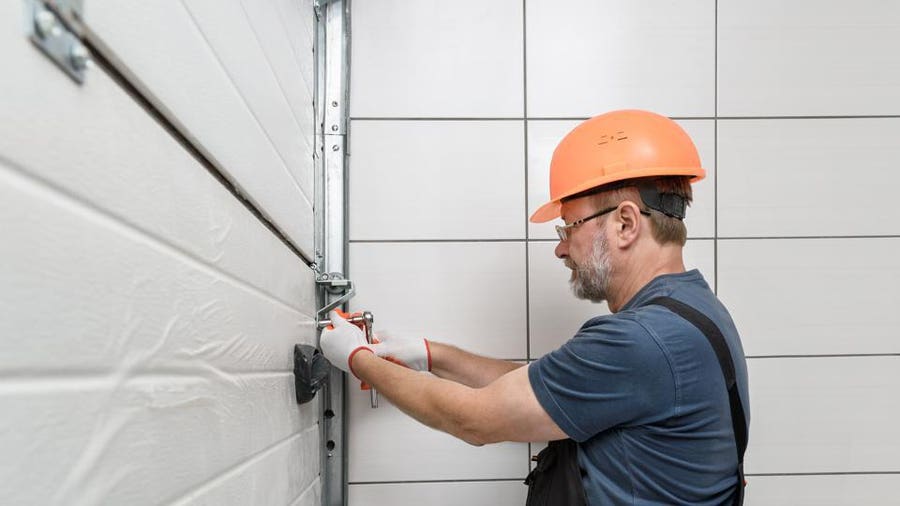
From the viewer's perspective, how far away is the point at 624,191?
4.44ft

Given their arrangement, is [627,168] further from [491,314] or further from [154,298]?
[154,298]

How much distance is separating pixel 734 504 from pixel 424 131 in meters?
1.23

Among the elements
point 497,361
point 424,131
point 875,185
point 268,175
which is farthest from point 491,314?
point 875,185

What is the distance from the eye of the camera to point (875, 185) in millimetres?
1868

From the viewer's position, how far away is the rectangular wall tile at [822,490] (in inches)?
70.7

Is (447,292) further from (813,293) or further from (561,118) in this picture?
(813,293)

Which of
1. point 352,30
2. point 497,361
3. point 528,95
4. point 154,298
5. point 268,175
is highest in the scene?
point 352,30

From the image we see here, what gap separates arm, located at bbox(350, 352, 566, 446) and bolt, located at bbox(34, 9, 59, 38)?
99 cm

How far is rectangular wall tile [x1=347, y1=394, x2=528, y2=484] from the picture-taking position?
5.71 ft

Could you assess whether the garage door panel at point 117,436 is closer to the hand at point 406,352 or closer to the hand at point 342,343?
the hand at point 342,343

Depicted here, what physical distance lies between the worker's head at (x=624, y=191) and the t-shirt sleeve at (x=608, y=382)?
0.24 meters

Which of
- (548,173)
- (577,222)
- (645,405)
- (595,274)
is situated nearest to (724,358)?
(645,405)

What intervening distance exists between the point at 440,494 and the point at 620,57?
4.60 feet

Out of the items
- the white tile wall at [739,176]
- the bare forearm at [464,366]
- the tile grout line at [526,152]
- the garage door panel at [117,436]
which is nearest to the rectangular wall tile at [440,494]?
the white tile wall at [739,176]
